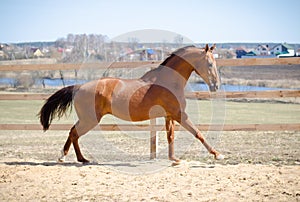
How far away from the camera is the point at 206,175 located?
17.6ft

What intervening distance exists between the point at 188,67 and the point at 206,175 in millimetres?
1869

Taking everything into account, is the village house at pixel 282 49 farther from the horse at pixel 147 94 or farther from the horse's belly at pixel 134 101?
the horse's belly at pixel 134 101

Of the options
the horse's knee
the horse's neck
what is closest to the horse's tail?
the horse's knee

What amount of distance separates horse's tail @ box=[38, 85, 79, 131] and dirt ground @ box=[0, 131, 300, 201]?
0.81 metres

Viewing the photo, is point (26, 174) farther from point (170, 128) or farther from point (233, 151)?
point (233, 151)

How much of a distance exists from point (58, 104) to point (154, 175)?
217cm

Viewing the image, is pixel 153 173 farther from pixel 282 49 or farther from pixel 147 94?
pixel 282 49

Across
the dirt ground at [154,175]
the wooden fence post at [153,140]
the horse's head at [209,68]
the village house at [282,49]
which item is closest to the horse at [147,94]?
the horse's head at [209,68]

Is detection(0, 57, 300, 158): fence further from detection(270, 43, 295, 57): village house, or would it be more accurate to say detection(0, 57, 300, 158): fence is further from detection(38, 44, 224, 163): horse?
detection(270, 43, 295, 57): village house

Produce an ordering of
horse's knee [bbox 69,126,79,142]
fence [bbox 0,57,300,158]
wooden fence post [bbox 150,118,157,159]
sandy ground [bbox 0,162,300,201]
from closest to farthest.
Answer: sandy ground [bbox 0,162,300,201] < horse's knee [bbox 69,126,79,142] < fence [bbox 0,57,300,158] < wooden fence post [bbox 150,118,157,159]

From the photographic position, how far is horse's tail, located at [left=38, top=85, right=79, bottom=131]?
645 cm

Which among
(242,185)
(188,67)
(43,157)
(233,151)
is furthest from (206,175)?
(43,157)

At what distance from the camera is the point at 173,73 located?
20.6 ft

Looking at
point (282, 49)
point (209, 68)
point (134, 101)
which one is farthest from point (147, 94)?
point (282, 49)
